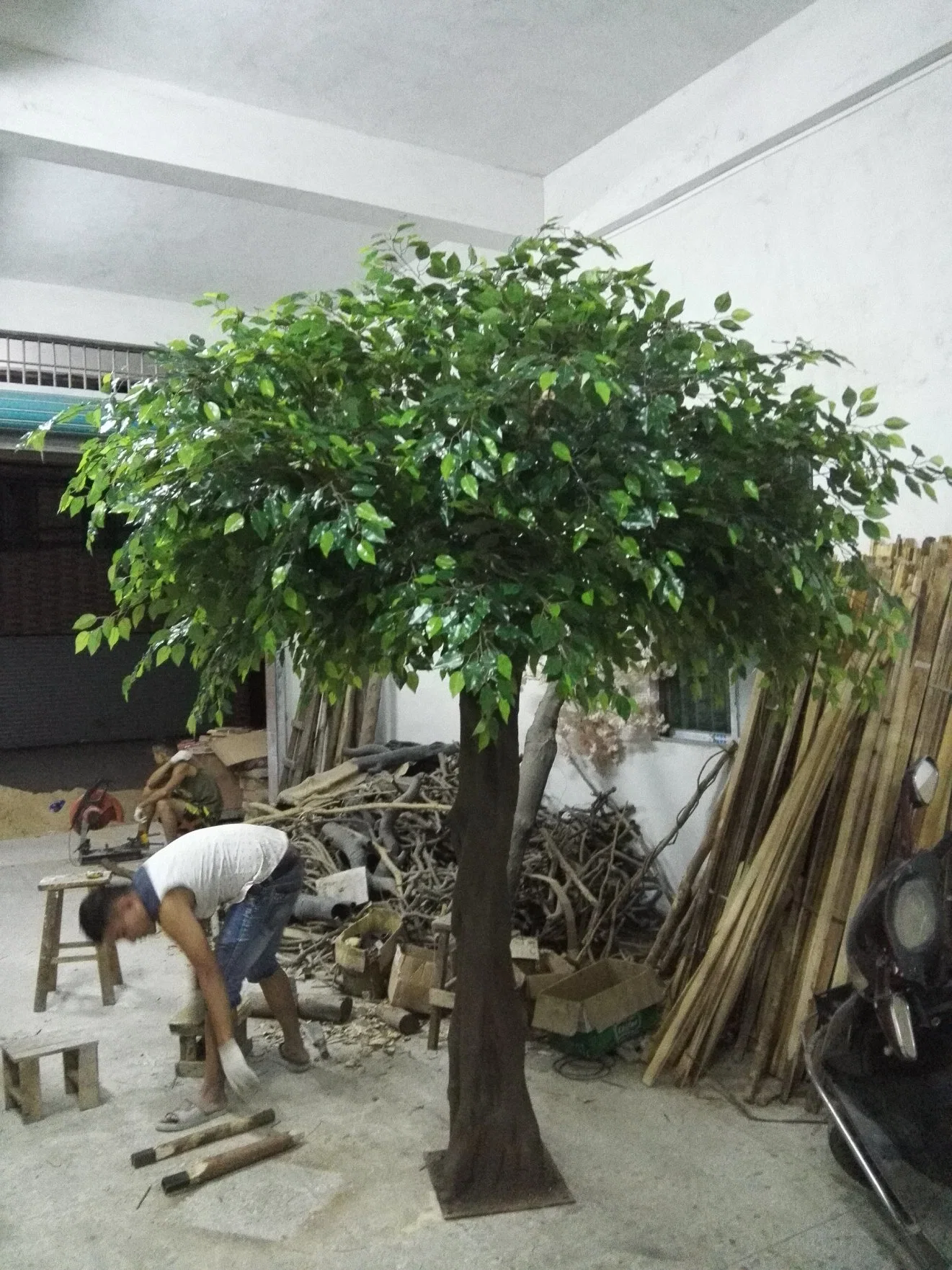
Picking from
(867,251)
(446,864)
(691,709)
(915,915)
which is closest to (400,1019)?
(446,864)

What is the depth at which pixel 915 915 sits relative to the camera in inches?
109

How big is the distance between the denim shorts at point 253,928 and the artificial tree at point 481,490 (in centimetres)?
139

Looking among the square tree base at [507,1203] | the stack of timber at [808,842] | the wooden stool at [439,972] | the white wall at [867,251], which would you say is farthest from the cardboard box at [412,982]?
the white wall at [867,251]

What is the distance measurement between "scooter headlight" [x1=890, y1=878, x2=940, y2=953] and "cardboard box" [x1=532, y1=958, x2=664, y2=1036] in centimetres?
141

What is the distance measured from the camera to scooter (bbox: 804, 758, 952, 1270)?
264 centimetres

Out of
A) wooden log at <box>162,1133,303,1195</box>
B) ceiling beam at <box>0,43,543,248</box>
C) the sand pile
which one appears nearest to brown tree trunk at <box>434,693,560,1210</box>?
wooden log at <box>162,1133,303,1195</box>

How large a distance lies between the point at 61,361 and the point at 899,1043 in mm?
7068

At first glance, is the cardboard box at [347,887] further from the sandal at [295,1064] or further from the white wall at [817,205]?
the white wall at [817,205]

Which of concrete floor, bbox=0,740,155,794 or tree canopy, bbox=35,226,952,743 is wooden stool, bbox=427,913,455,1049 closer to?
tree canopy, bbox=35,226,952,743

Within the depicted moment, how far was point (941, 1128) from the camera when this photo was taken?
271 cm

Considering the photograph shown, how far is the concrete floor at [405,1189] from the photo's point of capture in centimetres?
270

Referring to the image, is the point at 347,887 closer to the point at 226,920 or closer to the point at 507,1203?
the point at 226,920

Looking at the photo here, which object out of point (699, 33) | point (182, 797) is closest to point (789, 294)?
point (699, 33)

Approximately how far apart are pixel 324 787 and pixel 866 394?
16.8 ft
